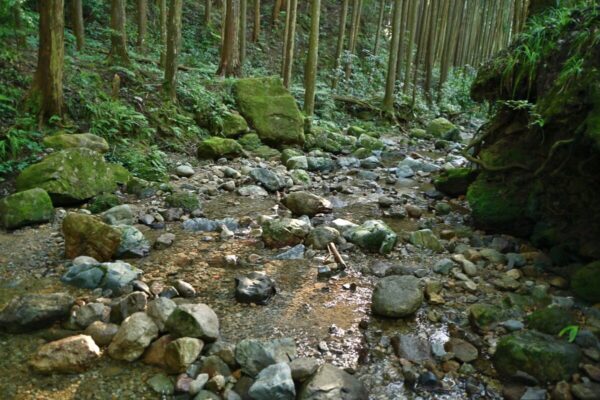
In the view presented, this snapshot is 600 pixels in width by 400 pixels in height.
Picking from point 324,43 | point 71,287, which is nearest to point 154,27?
point 324,43

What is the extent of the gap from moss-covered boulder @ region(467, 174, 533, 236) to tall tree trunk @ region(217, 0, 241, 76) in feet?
29.2

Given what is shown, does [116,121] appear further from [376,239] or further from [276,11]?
[276,11]

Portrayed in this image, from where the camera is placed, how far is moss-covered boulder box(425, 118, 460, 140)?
14.4 m

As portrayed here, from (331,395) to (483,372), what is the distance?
1164mm

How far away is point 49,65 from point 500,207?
689 centimetres

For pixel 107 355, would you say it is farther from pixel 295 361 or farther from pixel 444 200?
pixel 444 200

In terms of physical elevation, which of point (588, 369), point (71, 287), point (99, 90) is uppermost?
point (99, 90)

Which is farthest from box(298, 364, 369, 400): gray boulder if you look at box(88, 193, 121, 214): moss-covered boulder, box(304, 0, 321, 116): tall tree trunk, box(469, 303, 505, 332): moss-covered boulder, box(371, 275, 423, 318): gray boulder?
box(304, 0, 321, 116): tall tree trunk

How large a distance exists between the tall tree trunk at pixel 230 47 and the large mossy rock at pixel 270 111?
5.96 feet

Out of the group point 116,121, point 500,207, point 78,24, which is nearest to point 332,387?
point 500,207

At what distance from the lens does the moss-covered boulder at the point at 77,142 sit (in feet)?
22.8

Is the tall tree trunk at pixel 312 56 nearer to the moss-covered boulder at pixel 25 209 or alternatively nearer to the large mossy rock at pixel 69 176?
the large mossy rock at pixel 69 176

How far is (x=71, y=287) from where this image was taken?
4.25 metres

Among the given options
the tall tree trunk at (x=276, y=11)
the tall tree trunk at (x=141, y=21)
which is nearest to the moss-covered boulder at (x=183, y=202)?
the tall tree trunk at (x=141, y=21)
